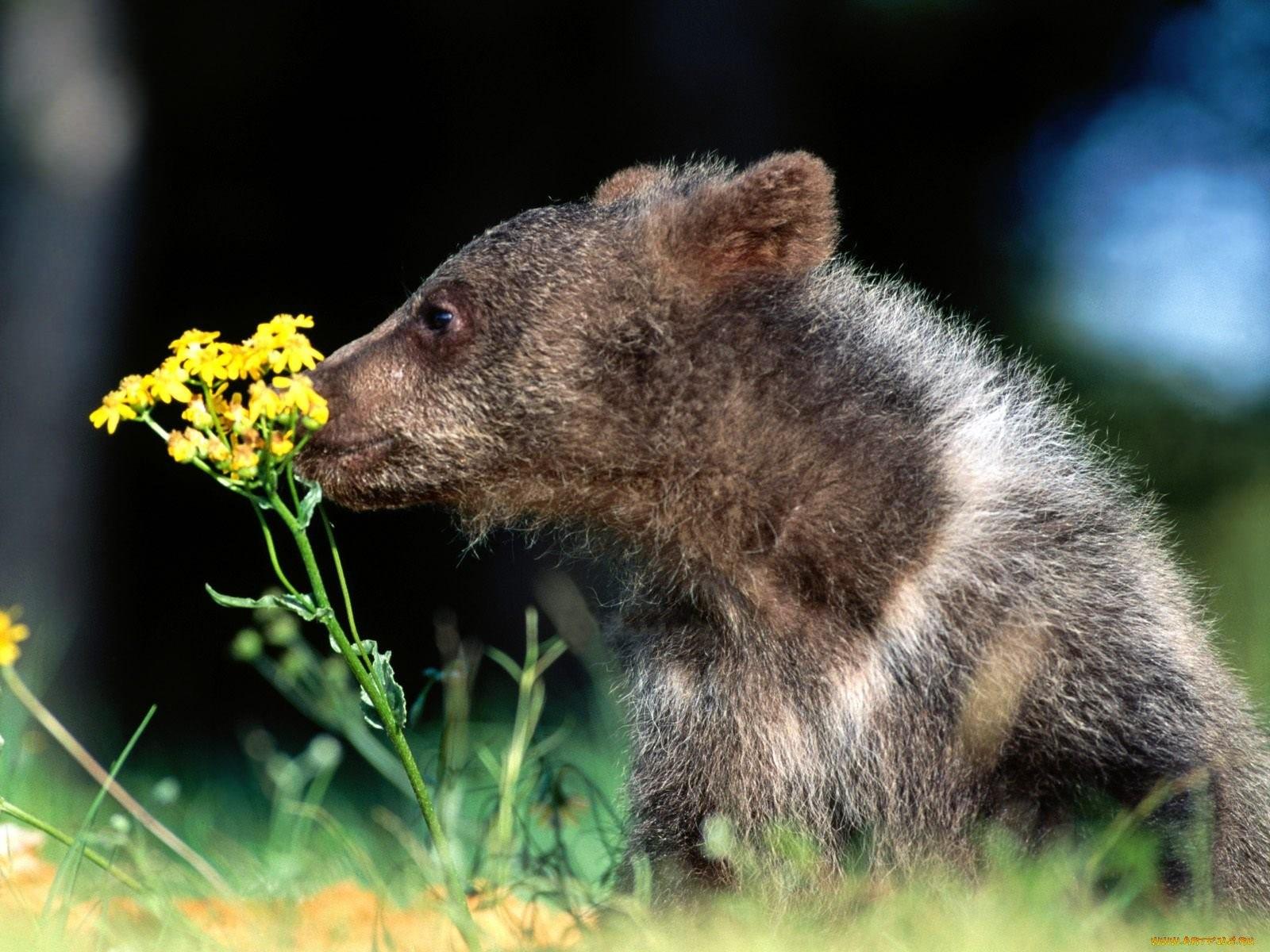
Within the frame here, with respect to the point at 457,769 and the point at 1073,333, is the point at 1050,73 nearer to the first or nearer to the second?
the point at 1073,333

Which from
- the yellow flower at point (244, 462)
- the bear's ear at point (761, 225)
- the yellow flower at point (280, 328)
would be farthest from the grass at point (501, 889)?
the bear's ear at point (761, 225)

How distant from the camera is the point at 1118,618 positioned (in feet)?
10.9

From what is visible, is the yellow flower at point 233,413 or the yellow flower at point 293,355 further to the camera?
the yellow flower at point 293,355

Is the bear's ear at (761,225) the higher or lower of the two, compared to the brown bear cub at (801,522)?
higher

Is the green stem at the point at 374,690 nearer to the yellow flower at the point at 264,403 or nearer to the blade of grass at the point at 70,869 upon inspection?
the yellow flower at the point at 264,403

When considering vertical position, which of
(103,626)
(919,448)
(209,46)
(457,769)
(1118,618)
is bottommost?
(103,626)

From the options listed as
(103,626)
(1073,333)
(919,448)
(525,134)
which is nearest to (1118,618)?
(919,448)

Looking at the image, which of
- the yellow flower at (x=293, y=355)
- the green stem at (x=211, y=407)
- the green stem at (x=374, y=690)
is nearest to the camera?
the green stem at (x=374, y=690)

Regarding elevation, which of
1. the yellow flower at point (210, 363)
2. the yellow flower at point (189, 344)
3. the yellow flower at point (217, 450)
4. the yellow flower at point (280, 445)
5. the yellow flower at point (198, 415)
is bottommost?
the yellow flower at point (217, 450)

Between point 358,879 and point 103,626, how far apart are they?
16.9 feet

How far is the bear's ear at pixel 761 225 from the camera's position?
3.45m

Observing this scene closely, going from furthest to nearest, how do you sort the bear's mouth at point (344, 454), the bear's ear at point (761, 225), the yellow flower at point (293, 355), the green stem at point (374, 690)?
the bear's mouth at point (344, 454), the bear's ear at point (761, 225), the yellow flower at point (293, 355), the green stem at point (374, 690)

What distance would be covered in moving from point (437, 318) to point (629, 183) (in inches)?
32.7

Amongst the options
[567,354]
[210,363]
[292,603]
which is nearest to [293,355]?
[210,363]
